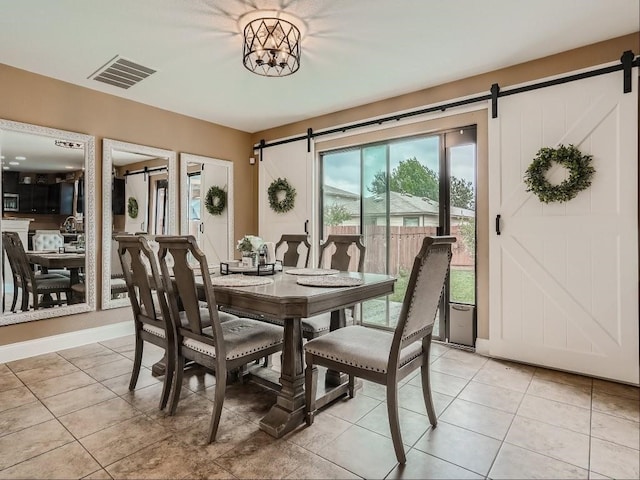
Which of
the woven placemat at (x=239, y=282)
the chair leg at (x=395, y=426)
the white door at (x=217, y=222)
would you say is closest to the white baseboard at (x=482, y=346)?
the chair leg at (x=395, y=426)

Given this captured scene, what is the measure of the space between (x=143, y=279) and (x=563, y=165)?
10.4 ft

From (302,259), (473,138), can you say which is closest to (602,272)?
(473,138)

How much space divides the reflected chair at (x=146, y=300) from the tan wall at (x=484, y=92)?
268 centimetres

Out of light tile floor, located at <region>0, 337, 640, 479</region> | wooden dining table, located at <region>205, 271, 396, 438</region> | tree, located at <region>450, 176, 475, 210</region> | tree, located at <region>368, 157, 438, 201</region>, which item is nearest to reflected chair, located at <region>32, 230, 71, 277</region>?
light tile floor, located at <region>0, 337, 640, 479</region>

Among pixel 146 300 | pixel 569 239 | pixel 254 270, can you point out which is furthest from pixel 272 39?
pixel 569 239

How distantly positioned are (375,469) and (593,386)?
1936 mm

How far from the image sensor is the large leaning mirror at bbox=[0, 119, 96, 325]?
3.20 meters

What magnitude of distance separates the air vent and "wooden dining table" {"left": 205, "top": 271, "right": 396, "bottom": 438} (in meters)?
2.35

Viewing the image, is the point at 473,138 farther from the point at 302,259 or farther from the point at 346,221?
the point at 302,259

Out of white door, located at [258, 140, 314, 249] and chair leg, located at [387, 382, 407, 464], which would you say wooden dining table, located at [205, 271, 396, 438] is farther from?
white door, located at [258, 140, 314, 249]

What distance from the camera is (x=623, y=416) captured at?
217cm

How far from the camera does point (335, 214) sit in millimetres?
4562

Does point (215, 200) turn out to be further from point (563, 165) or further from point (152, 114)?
→ point (563, 165)

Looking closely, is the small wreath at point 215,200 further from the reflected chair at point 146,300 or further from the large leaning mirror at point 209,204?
the reflected chair at point 146,300
